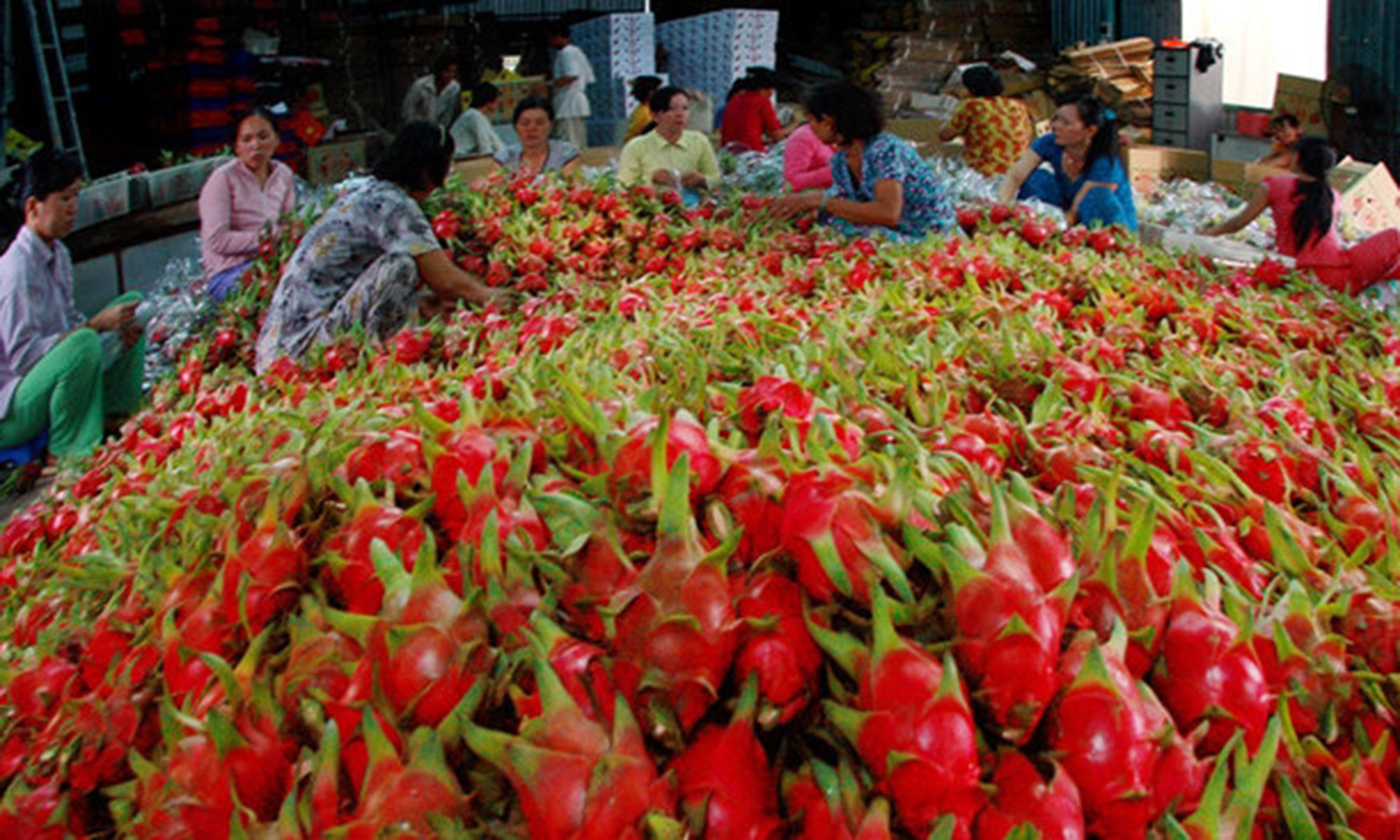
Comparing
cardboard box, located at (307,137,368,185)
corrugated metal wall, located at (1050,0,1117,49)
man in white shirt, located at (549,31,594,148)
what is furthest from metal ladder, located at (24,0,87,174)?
corrugated metal wall, located at (1050,0,1117,49)

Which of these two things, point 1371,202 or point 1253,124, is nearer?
point 1371,202

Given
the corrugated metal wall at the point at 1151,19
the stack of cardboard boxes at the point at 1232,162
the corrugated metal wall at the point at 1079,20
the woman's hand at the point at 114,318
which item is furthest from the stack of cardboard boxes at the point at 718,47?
the woman's hand at the point at 114,318

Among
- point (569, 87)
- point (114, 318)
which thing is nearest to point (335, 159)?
point (569, 87)

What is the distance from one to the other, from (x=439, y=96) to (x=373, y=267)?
232 inches

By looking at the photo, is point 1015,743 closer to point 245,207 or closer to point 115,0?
point 245,207

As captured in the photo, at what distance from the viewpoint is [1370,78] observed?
27.1ft

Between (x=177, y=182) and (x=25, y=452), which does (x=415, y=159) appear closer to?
(x=25, y=452)

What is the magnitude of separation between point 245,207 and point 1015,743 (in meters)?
4.72

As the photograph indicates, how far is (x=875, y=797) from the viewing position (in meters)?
0.86

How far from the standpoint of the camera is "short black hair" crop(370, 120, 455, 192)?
145 inches

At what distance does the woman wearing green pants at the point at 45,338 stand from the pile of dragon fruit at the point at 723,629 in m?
2.93

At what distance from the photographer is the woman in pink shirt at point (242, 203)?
479 cm

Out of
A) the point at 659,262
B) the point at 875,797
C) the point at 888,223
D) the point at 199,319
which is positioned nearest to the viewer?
the point at 875,797

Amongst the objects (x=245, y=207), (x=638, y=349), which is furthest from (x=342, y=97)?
(x=638, y=349)
